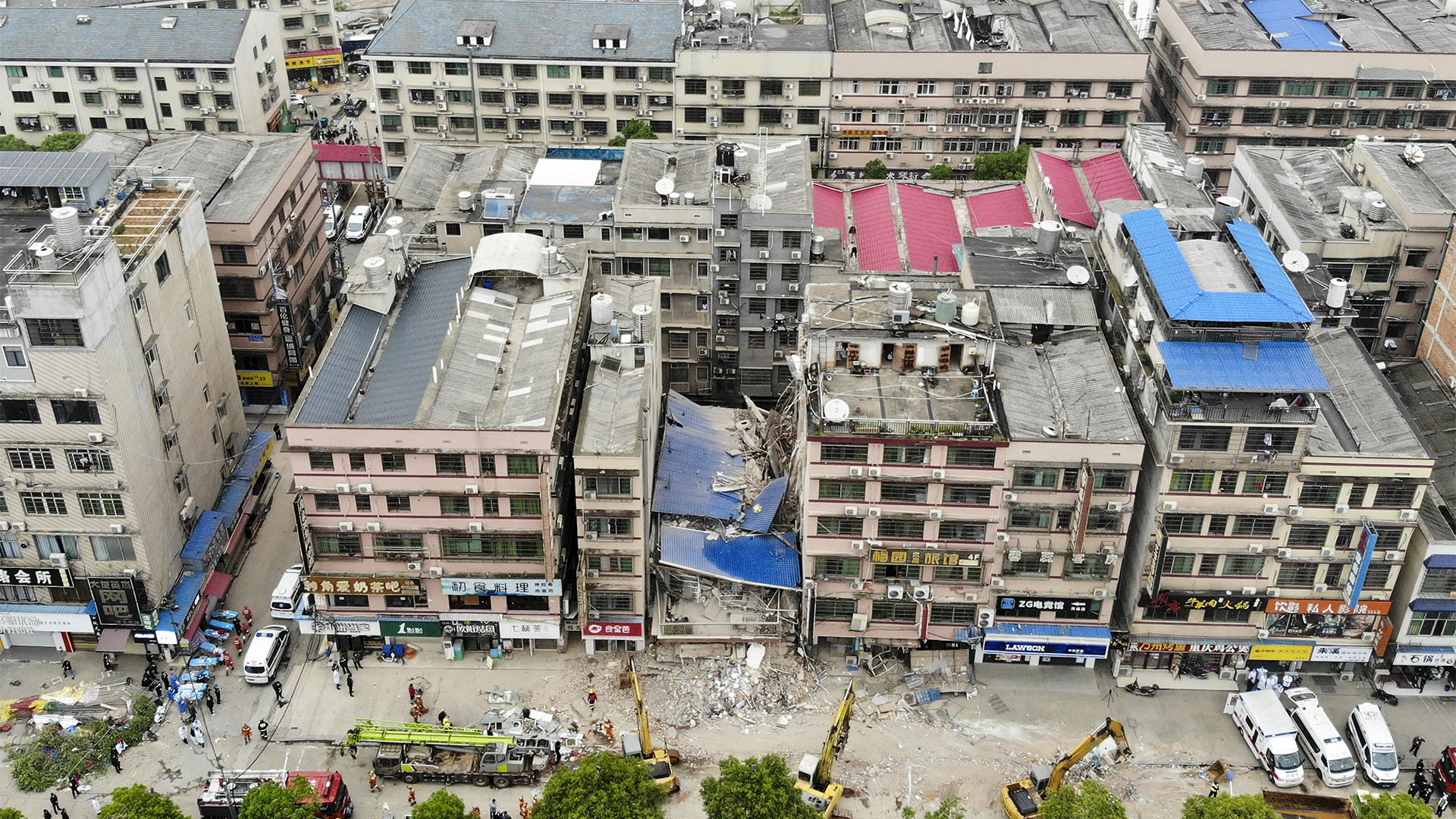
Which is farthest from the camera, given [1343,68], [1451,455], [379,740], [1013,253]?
[1343,68]

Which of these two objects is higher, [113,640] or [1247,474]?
[1247,474]

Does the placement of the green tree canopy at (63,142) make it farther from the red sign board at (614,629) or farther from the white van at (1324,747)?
the white van at (1324,747)

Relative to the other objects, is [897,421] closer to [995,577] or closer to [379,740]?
[995,577]

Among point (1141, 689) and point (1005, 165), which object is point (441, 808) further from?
point (1005, 165)

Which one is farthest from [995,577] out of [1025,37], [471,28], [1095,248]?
[471,28]

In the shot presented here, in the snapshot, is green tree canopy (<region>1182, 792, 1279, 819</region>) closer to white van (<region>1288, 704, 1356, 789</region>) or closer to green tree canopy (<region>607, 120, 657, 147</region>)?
white van (<region>1288, 704, 1356, 789</region>)

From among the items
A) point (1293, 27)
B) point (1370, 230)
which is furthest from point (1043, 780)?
point (1293, 27)

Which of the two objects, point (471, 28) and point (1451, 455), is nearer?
point (1451, 455)
